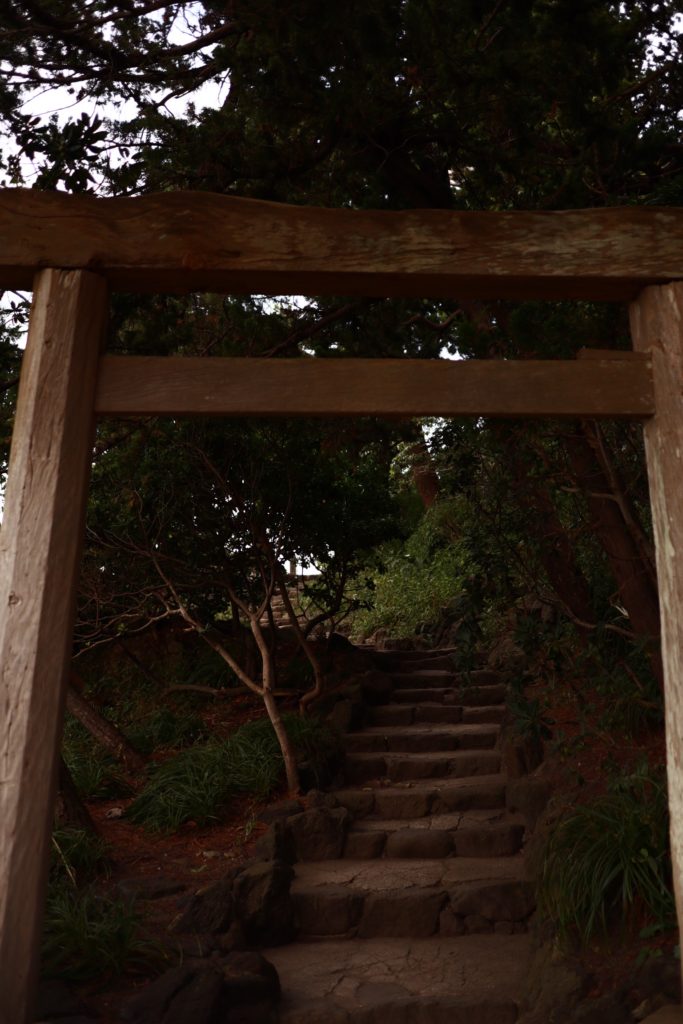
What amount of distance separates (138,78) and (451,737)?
6010mm

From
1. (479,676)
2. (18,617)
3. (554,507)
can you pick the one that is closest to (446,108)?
(554,507)

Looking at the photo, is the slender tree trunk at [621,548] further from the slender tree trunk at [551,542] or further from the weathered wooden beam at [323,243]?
the weathered wooden beam at [323,243]

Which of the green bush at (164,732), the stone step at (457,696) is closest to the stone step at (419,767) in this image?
the stone step at (457,696)

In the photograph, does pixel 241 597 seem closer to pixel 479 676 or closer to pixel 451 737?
pixel 451 737

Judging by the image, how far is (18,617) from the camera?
2854 mm

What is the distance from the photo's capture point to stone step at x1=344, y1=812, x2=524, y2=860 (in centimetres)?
632

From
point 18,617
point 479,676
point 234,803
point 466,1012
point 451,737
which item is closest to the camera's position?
point 18,617

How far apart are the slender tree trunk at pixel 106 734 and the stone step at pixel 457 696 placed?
282cm

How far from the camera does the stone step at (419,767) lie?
24.8 ft

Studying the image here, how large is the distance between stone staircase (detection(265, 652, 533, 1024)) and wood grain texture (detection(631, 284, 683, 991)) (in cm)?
221

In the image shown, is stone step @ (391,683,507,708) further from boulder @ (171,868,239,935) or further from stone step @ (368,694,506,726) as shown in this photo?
boulder @ (171,868,239,935)

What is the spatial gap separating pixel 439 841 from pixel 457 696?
280 cm

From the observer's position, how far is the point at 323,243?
3.23 metres

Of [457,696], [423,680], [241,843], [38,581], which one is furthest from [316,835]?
[38,581]
